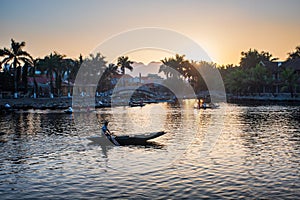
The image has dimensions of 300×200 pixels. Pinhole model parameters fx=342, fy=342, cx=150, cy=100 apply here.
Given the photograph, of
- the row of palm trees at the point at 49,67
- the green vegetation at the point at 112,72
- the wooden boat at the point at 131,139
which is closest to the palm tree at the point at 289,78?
the green vegetation at the point at 112,72

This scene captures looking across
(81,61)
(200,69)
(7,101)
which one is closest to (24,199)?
(7,101)

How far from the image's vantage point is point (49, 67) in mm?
88812

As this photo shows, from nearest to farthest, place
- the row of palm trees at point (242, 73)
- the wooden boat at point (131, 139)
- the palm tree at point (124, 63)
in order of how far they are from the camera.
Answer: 1. the wooden boat at point (131, 139)
2. the row of palm trees at point (242, 73)
3. the palm tree at point (124, 63)

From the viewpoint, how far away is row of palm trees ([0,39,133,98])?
73.9 metres

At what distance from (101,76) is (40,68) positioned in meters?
22.3

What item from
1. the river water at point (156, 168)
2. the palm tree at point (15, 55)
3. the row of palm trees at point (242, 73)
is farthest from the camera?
the row of palm trees at point (242, 73)

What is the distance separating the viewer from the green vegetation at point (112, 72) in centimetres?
7806

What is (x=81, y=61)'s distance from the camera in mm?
104000

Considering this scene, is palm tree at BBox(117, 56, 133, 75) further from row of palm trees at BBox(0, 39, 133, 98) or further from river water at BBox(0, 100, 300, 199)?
river water at BBox(0, 100, 300, 199)

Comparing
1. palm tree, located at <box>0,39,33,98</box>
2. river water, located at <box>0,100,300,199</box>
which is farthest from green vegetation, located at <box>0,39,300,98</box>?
river water, located at <box>0,100,300,199</box>

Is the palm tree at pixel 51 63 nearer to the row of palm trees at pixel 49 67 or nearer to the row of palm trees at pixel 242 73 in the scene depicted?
the row of palm trees at pixel 49 67

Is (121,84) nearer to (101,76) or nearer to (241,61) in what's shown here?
(101,76)

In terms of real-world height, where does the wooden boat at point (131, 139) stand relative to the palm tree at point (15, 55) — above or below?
below

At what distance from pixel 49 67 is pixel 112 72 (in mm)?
24655
